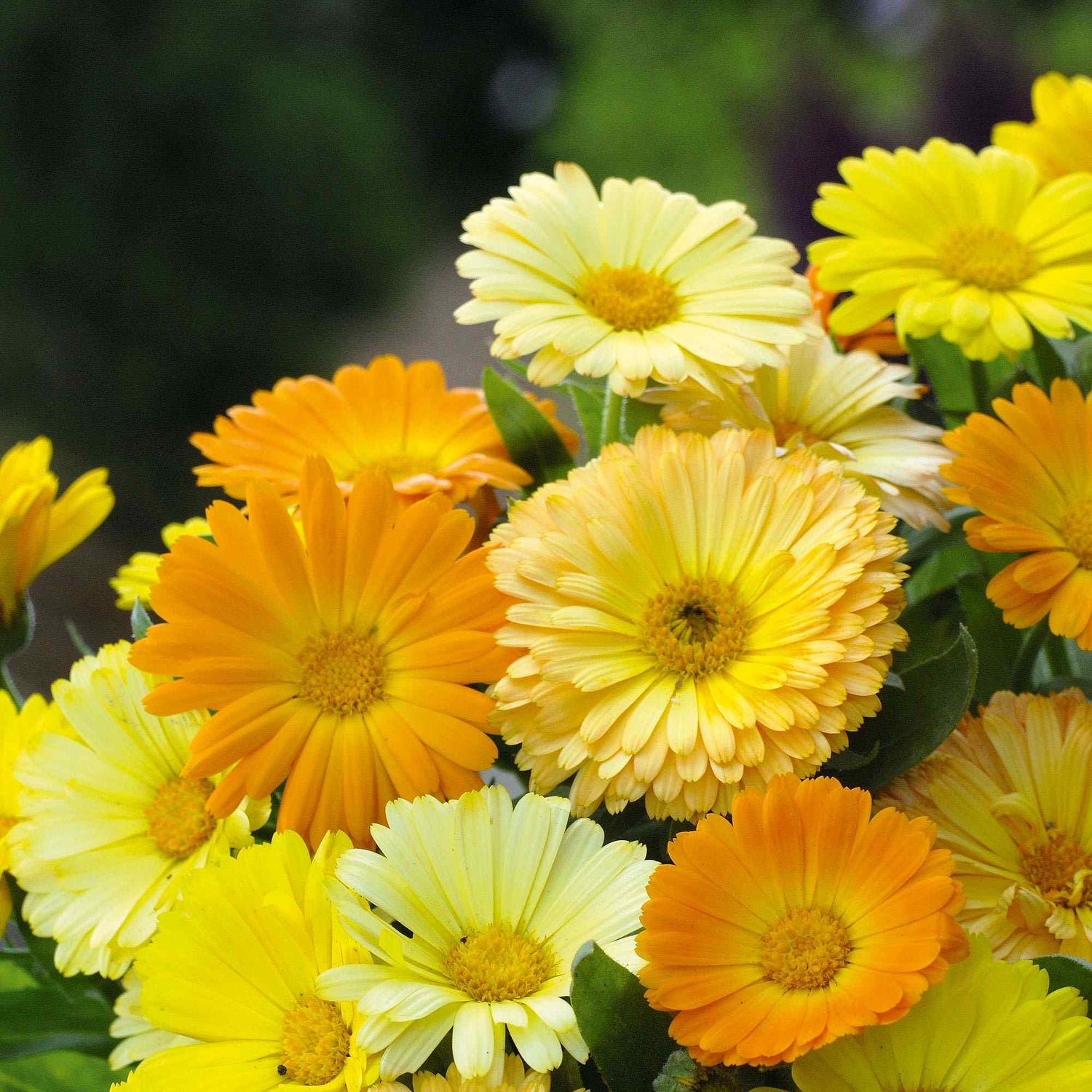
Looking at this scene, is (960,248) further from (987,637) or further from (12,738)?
(12,738)

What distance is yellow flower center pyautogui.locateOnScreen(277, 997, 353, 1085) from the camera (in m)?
0.33

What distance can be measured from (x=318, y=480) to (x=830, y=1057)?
0.65ft

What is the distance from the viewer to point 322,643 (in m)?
0.37

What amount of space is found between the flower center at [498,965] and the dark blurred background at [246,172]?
89.8 inches

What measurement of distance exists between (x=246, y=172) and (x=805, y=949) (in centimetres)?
314

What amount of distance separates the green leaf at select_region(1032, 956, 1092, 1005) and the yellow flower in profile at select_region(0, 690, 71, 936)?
1.00 feet

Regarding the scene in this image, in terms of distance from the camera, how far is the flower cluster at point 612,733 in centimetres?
31

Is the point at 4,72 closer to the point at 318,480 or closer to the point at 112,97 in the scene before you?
the point at 112,97

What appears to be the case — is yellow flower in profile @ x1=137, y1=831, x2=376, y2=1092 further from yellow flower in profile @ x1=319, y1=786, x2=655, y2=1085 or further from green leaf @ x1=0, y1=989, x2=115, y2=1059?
green leaf @ x1=0, y1=989, x2=115, y2=1059

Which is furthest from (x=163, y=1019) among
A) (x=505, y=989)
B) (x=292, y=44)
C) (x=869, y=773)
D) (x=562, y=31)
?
(x=562, y=31)

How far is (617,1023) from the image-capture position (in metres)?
0.32

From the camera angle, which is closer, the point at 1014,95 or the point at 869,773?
the point at 869,773

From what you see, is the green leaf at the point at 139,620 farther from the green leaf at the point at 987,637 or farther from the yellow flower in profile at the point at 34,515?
the green leaf at the point at 987,637

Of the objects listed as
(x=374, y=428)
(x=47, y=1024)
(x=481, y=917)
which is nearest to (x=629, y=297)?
(x=374, y=428)
